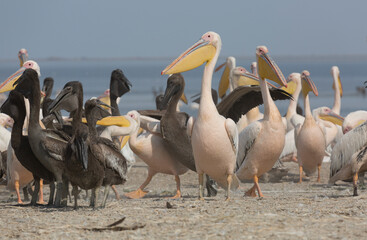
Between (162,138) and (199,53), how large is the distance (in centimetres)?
165

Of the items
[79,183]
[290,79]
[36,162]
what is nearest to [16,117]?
[36,162]

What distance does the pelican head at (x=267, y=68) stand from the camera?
8.39 metres

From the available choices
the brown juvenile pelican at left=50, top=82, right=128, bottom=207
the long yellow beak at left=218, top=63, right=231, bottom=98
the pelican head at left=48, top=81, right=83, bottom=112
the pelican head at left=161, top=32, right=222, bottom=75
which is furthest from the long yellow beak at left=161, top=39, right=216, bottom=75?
the long yellow beak at left=218, top=63, right=231, bottom=98

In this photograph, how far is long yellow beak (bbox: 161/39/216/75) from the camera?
25.6ft

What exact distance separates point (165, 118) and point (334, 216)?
134 inches

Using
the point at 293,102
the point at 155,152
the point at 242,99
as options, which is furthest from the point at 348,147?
the point at 293,102

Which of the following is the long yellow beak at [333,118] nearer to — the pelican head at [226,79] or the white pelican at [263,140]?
the pelican head at [226,79]

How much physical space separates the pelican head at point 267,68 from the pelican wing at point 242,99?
32 centimetres

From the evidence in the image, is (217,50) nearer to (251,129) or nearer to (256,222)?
(251,129)

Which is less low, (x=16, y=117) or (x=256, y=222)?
(x=16, y=117)

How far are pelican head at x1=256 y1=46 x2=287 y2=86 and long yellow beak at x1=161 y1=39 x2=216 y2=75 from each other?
82 cm

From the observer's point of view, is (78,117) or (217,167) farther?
(217,167)

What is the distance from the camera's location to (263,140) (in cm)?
811

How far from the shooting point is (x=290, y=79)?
1390cm
